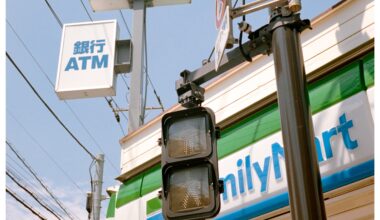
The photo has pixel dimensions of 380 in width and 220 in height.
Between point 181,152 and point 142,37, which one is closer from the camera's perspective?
point 181,152

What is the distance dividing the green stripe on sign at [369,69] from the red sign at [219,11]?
160cm

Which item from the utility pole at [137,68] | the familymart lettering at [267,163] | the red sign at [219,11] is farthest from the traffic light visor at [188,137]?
the utility pole at [137,68]

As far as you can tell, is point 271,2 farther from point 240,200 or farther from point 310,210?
point 240,200

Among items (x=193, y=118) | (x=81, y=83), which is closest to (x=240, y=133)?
(x=193, y=118)

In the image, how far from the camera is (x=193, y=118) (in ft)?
A: 12.1

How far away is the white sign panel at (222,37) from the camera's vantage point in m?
3.56

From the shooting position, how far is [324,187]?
15.2 ft

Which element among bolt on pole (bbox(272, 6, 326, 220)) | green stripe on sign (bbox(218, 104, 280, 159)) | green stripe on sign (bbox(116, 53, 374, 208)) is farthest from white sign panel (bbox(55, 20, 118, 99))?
bolt on pole (bbox(272, 6, 326, 220))

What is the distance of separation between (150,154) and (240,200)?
7.26 feet

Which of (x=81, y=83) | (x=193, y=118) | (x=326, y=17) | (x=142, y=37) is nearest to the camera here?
(x=193, y=118)

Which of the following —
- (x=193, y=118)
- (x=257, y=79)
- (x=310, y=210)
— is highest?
(x=257, y=79)

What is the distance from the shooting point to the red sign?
3.86 metres

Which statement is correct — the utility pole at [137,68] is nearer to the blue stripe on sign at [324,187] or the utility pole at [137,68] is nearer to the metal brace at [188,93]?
the blue stripe on sign at [324,187]

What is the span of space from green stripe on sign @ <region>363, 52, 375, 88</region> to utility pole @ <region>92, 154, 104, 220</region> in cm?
999
